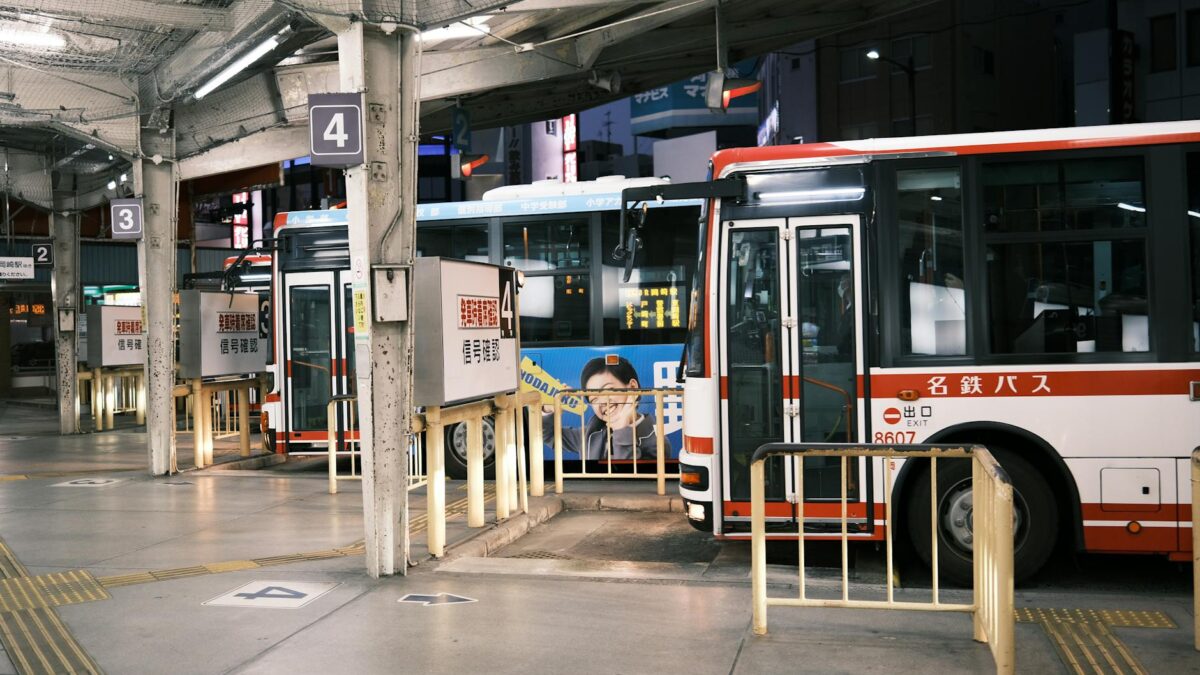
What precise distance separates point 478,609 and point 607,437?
589 centimetres

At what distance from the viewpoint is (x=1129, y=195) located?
7.80m

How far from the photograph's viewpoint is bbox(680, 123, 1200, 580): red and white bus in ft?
25.2

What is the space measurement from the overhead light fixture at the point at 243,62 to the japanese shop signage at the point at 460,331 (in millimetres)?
3785

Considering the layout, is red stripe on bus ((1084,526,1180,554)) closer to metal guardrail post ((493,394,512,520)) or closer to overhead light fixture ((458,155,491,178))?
metal guardrail post ((493,394,512,520))

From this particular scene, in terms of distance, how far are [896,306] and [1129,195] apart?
1.83 m

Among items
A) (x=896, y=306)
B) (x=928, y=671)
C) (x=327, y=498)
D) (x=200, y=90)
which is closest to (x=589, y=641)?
(x=928, y=671)

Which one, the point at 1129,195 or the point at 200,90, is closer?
the point at 1129,195

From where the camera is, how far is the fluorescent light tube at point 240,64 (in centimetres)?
1159

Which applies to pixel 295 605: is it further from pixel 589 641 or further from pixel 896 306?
pixel 896 306

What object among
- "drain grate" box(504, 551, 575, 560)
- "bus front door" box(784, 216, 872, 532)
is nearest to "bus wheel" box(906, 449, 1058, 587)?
"bus front door" box(784, 216, 872, 532)

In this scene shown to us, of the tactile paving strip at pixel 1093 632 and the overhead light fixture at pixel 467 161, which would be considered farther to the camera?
Result: the overhead light fixture at pixel 467 161

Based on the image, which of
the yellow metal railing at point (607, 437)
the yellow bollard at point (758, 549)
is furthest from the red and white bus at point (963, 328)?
the yellow metal railing at point (607, 437)

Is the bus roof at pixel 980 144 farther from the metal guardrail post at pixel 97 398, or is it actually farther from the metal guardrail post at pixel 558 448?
the metal guardrail post at pixel 97 398

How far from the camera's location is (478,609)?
709cm
